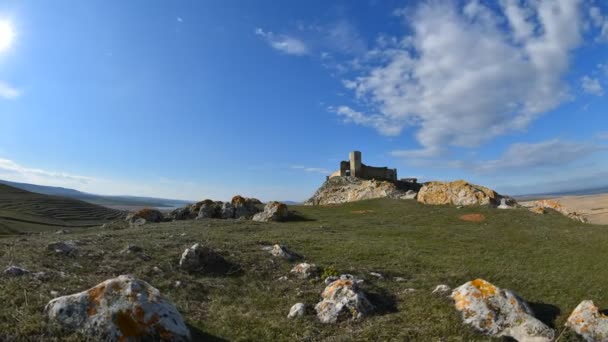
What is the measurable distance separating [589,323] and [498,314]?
1.97 metres

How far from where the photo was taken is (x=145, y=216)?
122 feet

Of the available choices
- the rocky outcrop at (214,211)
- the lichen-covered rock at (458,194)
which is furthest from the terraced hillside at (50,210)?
the lichen-covered rock at (458,194)

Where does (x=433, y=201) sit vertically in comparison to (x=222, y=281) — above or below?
above

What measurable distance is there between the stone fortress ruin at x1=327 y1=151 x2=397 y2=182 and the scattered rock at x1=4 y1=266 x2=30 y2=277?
6346cm

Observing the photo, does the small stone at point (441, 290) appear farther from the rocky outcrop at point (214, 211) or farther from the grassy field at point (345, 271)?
the rocky outcrop at point (214, 211)

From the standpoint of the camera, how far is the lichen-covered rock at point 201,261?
563 inches

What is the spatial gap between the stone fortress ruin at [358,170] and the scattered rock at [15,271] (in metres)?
63.5

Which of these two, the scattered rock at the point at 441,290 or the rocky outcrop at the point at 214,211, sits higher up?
the rocky outcrop at the point at 214,211

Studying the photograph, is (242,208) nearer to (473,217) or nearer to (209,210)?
(209,210)

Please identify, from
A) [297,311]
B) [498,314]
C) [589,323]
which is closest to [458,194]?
[589,323]

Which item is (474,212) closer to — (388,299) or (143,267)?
(388,299)

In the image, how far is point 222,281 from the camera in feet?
43.9

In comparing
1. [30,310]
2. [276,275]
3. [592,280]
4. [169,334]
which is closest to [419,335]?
[169,334]

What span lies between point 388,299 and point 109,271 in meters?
9.66
